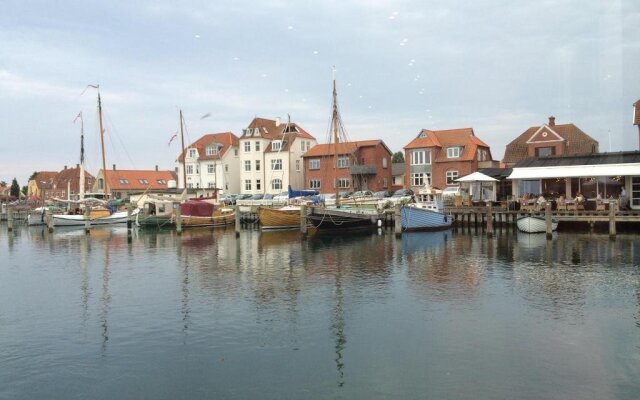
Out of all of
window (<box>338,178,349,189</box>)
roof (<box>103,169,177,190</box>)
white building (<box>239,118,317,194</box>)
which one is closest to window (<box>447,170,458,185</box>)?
window (<box>338,178,349,189</box>)

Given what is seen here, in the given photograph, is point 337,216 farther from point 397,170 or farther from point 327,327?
point 397,170

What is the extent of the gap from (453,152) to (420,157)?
4172 mm

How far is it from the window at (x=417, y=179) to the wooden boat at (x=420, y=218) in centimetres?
2188

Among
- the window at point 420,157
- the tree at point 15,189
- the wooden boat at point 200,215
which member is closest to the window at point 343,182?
the window at point 420,157

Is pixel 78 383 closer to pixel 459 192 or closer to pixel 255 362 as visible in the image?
pixel 255 362

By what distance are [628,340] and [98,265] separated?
2551 centimetres

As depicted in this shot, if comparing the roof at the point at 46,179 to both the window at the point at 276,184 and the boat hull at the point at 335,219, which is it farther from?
the boat hull at the point at 335,219

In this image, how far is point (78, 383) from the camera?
12.6 metres

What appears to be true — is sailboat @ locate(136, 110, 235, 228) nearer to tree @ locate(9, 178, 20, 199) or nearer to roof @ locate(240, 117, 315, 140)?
roof @ locate(240, 117, 315, 140)

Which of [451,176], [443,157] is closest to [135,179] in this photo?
[443,157]

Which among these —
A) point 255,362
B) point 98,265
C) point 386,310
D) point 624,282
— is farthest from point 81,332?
point 624,282

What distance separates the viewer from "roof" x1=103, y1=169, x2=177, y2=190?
103 metres

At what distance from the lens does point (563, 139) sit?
64.3 metres

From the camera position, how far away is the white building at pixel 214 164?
8738 cm
